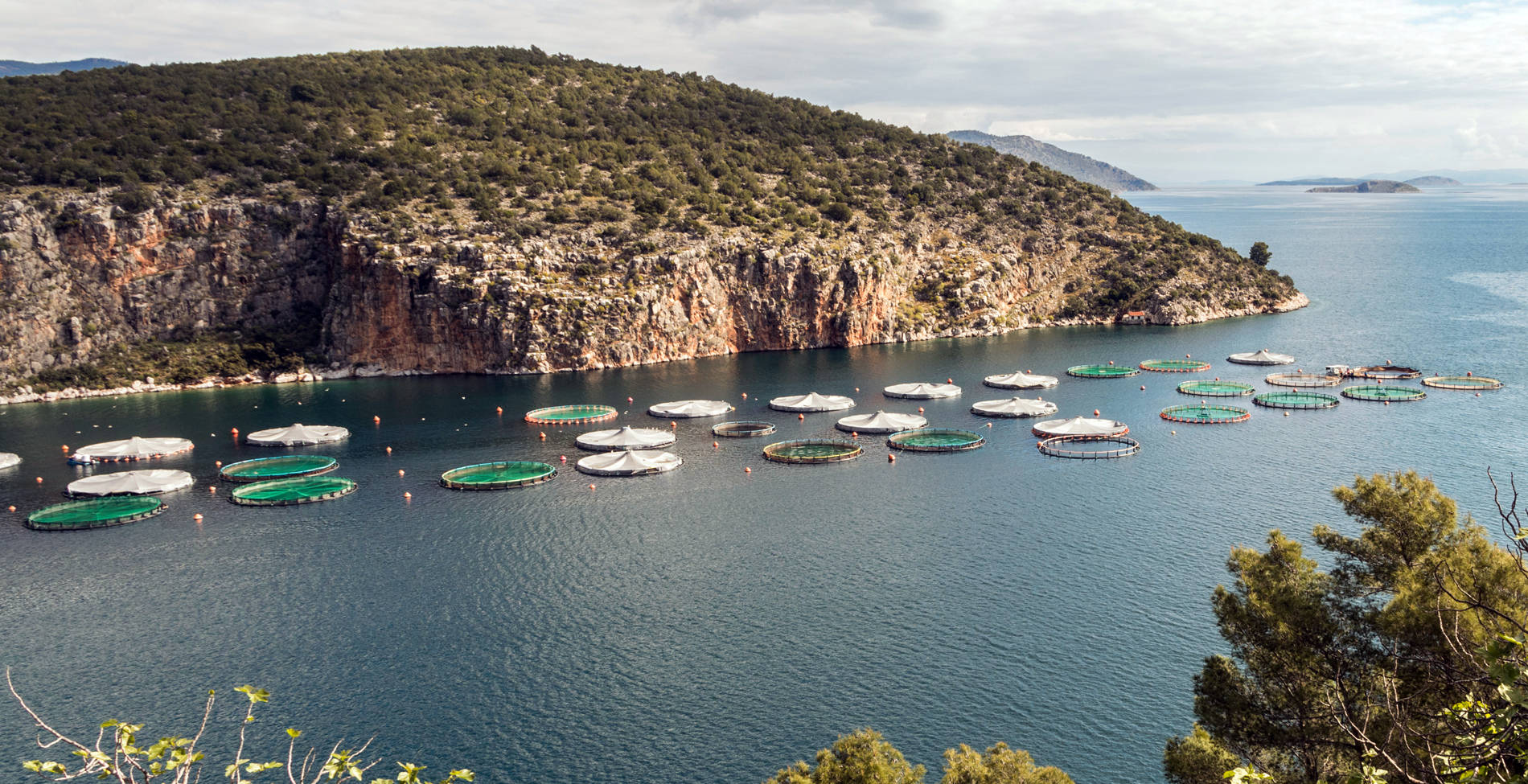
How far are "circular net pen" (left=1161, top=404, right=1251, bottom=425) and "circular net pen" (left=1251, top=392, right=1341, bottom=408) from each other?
13.1 feet

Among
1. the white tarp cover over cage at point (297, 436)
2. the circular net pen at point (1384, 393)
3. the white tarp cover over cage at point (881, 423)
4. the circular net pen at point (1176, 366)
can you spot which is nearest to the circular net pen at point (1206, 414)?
A: the circular net pen at point (1384, 393)

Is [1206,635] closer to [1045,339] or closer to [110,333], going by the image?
[1045,339]

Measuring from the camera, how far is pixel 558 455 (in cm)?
10456

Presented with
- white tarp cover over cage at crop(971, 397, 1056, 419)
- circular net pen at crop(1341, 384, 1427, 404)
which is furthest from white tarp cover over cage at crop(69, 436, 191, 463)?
circular net pen at crop(1341, 384, 1427, 404)

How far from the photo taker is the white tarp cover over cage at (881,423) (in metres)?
110

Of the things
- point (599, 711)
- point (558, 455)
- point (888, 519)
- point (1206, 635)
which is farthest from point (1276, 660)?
point (558, 455)

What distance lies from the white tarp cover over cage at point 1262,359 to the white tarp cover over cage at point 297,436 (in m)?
115

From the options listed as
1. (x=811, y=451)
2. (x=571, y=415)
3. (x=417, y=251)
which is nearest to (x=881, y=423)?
(x=811, y=451)

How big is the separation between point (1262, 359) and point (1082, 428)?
52207mm

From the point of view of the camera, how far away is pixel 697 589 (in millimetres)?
66438

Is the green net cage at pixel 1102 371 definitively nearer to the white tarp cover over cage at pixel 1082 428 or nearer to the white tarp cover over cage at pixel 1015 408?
the white tarp cover over cage at pixel 1015 408

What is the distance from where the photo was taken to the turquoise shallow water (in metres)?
50.0

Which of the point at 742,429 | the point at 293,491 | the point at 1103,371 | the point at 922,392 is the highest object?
the point at 1103,371

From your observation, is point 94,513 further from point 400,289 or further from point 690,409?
point 400,289
